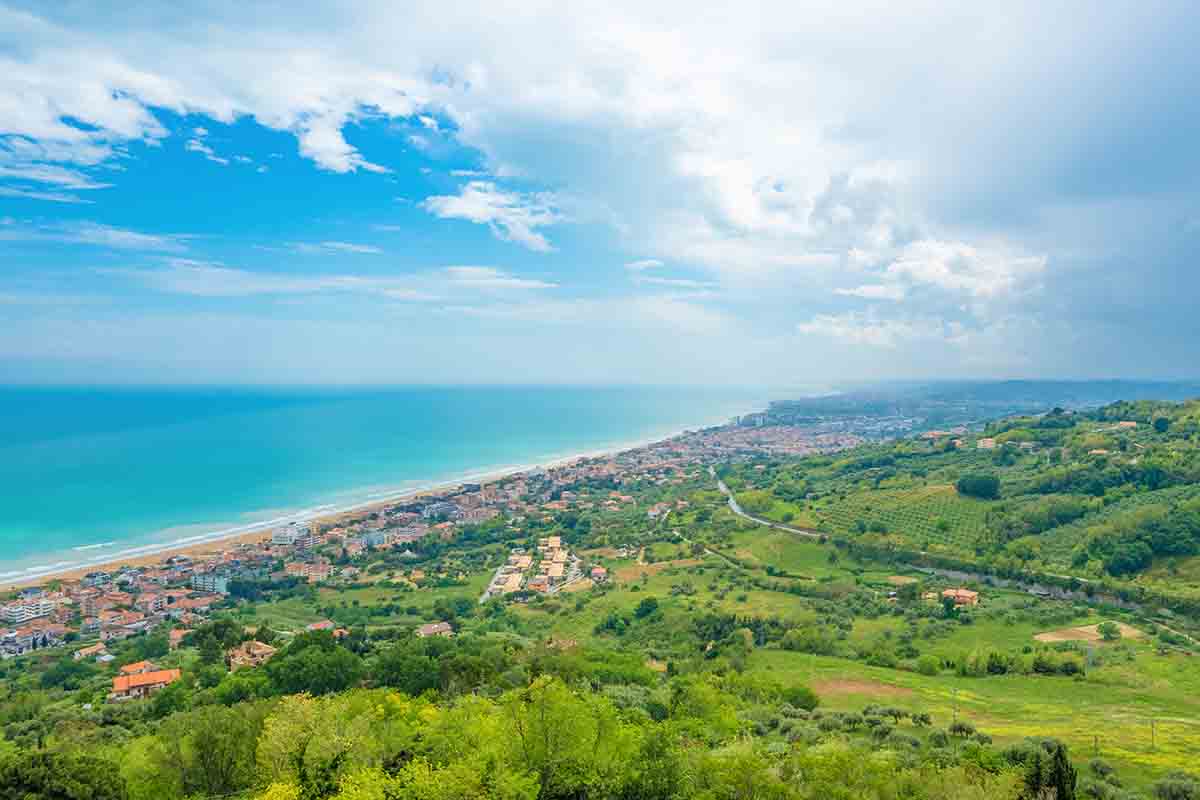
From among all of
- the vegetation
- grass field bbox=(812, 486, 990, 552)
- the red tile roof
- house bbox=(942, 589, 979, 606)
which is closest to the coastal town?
the red tile roof

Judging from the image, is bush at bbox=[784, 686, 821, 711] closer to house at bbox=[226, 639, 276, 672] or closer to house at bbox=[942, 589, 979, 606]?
house at bbox=[942, 589, 979, 606]

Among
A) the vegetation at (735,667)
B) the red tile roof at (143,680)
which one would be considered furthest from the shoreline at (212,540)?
the red tile roof at (143,680)

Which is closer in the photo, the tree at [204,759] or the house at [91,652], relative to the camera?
the tree at [204,759]

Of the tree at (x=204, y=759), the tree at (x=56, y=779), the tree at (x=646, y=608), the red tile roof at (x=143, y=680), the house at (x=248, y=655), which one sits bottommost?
the tree at (x=646, y=608)

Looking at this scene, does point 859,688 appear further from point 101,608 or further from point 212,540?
point 212,540

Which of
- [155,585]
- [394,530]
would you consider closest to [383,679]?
[155,585]

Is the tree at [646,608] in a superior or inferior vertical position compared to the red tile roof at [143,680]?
inferior

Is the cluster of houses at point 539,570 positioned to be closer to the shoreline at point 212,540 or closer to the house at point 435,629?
the house at point 435,629
